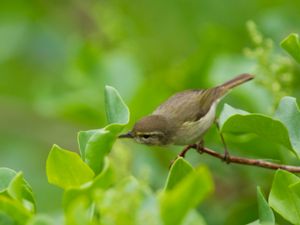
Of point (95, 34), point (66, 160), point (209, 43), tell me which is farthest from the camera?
point (95, 34)

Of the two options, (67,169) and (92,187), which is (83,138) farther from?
(92,187)

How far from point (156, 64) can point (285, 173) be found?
3429 millimetres

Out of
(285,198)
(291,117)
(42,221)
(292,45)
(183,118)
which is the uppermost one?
(292,45)

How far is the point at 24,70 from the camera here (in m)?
6.93

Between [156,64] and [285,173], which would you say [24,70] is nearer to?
[156,64]

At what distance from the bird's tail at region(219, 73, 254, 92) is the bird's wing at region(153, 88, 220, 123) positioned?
8cm

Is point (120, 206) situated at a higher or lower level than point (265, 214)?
higher

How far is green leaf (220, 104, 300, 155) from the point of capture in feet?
8.36

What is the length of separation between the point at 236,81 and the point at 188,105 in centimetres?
27

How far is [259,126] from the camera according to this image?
259 cm

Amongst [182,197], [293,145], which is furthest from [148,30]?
[182,197]

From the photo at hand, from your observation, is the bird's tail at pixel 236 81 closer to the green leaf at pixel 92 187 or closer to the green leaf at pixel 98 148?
the green leaf at pixel 98 148

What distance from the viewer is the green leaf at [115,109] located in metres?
2.52

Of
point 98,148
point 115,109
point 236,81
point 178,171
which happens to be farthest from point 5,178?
point 236,81
